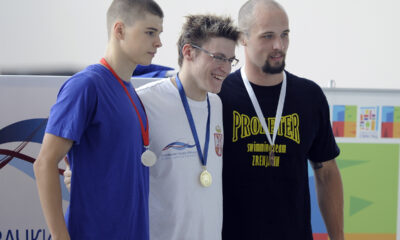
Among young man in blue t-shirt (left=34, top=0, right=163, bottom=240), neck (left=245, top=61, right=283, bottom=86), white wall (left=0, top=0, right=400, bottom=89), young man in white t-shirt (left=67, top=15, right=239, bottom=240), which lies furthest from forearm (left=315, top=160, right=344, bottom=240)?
white wall (left=0, top=0, right=400, bottom=89)

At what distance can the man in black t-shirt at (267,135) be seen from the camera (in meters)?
1.79

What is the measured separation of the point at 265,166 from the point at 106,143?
78 cm

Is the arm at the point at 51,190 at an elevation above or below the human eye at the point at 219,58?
below

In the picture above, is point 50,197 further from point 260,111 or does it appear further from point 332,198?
point 332,198

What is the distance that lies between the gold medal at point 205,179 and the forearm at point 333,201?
745 millimetres

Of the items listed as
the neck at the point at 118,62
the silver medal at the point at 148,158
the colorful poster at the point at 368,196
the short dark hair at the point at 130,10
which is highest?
the short dark hair at the point at 130,10

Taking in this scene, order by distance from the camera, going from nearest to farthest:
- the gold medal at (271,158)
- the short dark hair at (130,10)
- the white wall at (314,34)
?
the short dark hair at (130,10) → the gold medal at (271,158) → the white wall at (314,34)

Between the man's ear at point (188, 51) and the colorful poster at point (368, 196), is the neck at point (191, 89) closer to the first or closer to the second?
the man's ear at point (188, 51)

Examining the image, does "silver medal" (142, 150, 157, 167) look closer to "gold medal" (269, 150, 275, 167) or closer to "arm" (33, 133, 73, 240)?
"arm" (33, 133, 73, 240)

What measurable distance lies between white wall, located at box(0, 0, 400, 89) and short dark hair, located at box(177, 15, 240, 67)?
9.42 feet

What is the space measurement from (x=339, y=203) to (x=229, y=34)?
1.03 metres

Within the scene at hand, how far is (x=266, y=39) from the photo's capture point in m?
1.84

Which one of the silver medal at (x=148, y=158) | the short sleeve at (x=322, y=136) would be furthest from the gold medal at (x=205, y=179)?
the short sleeve at (x=322, y=136)

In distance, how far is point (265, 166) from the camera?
180cm
